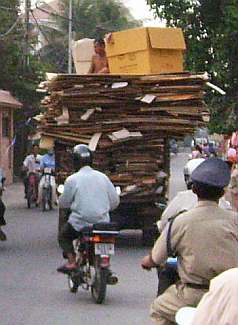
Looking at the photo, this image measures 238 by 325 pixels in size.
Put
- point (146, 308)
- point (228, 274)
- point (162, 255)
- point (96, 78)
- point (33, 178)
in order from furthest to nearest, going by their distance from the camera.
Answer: point (33, 178), point (96, 78), point (146, 308), point (162, 255), point (228, 274)

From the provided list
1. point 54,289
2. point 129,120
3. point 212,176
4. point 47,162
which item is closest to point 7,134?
point 47,162

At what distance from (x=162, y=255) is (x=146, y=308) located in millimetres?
5034

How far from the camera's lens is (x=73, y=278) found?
40.0 ft

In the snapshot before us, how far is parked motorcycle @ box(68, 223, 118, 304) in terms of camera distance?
454 inches

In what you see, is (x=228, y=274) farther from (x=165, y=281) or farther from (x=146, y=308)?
(x=146, y=308)

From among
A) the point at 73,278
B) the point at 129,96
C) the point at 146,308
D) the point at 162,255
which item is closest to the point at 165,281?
the point at 162,255

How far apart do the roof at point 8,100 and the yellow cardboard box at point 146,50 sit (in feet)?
64.7

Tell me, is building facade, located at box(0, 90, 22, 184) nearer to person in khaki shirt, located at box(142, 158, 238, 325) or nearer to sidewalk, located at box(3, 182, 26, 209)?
sidewalk, located at box(3, 182, 26, 209)

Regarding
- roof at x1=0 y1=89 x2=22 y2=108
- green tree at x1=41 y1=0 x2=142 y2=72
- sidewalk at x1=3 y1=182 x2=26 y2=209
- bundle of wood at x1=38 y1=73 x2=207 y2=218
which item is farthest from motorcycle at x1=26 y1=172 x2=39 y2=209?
green tree at x1=41 y1=0 x2=142 y2=72

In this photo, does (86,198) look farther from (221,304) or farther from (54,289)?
(221,304)

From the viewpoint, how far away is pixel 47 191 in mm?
26438

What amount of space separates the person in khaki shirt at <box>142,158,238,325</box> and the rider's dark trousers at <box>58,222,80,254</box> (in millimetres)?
5518

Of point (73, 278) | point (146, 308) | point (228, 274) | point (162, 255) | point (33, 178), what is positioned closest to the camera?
point (228, 274)

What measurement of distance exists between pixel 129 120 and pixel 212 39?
13.0 meters
